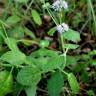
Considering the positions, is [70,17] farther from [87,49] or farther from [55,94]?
[55,94]

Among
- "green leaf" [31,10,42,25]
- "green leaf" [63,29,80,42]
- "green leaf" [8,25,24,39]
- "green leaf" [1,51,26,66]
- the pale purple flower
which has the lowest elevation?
"green leaf" [1,51,26,66]

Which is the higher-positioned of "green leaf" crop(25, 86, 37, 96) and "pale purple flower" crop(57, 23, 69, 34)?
"pale purple flower" crop(57, 23, 69, 34)

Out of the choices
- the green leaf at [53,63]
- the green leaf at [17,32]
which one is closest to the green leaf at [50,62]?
the green leaf at [53,63]

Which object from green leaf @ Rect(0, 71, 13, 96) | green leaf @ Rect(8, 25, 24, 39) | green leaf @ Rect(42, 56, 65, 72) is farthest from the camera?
green leaf @ Rect(8, 25, 24, 39)

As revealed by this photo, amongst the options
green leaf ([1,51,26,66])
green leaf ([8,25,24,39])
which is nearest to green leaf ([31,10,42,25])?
green leaf ([8,25,24,39])

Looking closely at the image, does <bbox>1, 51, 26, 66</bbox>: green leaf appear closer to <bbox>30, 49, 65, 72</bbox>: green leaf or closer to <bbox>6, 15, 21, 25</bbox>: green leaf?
<bbox>30, 49, 65, 72</bbox>: green leaf

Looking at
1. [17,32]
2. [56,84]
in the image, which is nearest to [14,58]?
[56,84]

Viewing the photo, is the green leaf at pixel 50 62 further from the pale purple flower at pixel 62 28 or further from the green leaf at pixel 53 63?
the pale purple flower at pixel 62 28

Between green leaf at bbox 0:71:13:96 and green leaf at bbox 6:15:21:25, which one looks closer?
green leaf at bbox 0:71:13:96
